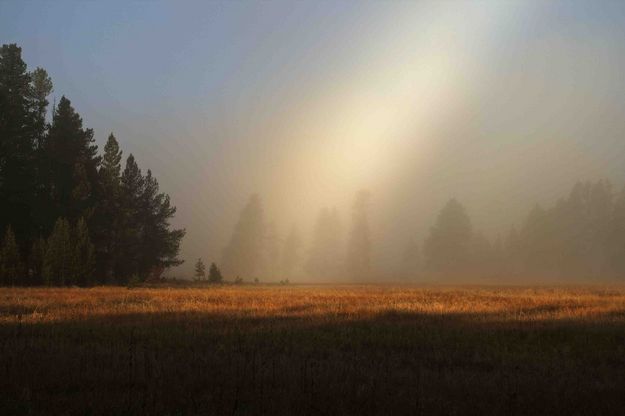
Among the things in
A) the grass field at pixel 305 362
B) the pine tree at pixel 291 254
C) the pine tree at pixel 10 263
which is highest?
the pine tree at pixel 291 254

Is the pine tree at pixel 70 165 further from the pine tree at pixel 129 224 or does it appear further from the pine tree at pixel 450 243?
the pine tree at pixel 450 243

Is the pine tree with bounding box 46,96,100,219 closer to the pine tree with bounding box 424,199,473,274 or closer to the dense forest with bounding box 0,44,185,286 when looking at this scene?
the dense forest with bounding box 0,44,185,286

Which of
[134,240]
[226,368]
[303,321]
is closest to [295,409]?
[226,368]

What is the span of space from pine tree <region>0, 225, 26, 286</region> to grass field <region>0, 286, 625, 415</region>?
58.8ft

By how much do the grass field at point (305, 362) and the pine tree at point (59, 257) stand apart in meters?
16.6

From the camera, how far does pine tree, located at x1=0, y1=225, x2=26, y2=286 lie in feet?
114

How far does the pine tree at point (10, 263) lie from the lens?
114ft

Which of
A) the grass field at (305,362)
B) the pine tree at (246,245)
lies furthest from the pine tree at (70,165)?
the pine tree at (246,245)

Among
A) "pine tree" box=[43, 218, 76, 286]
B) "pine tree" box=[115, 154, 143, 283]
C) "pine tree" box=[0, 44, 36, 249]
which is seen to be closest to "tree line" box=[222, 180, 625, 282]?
"pine tree" box=[115, 154, 143, 283]

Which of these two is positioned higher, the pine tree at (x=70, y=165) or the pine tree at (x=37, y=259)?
the pine tree at (x=70, y=165)

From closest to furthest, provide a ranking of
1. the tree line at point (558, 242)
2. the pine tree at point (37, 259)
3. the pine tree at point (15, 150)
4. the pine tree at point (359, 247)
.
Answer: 1. the pine tree at point (37, 259)
2. the pine tree at point (15, 150)
3. the tree line at point (558, 242)
4. the pine tree at point (359, 247)

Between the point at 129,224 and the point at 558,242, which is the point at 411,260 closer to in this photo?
the point at 558,242

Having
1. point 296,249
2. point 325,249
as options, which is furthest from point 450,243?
point 296,249

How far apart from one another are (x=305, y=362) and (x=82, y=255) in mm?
33941
